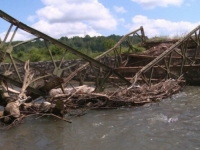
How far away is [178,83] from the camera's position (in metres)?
13.1

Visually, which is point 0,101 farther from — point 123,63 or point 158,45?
point 158,45

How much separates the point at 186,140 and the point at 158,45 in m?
11.4

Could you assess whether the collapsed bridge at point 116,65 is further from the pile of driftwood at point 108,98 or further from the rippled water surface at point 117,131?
the rippled water surface at point 117,131

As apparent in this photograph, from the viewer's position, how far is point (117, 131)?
301 inches

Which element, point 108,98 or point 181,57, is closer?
point 108,98

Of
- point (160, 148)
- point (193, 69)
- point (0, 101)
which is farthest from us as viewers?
point (193, 69)

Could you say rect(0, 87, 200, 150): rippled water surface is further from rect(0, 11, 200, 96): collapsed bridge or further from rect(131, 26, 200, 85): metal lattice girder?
rect(131, 26, 200, 85): metal lattice girder

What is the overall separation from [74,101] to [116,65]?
301 inches

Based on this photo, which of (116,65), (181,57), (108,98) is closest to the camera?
(108,98)

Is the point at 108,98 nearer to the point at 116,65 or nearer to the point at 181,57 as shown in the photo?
the point at 181,57

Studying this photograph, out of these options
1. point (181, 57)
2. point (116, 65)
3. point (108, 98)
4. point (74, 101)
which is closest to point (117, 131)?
point (108, 98)

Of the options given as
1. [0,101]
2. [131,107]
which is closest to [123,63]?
[131,107]

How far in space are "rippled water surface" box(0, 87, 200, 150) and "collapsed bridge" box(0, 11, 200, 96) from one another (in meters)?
1.37

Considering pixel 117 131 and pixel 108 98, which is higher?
pixel 108 98
